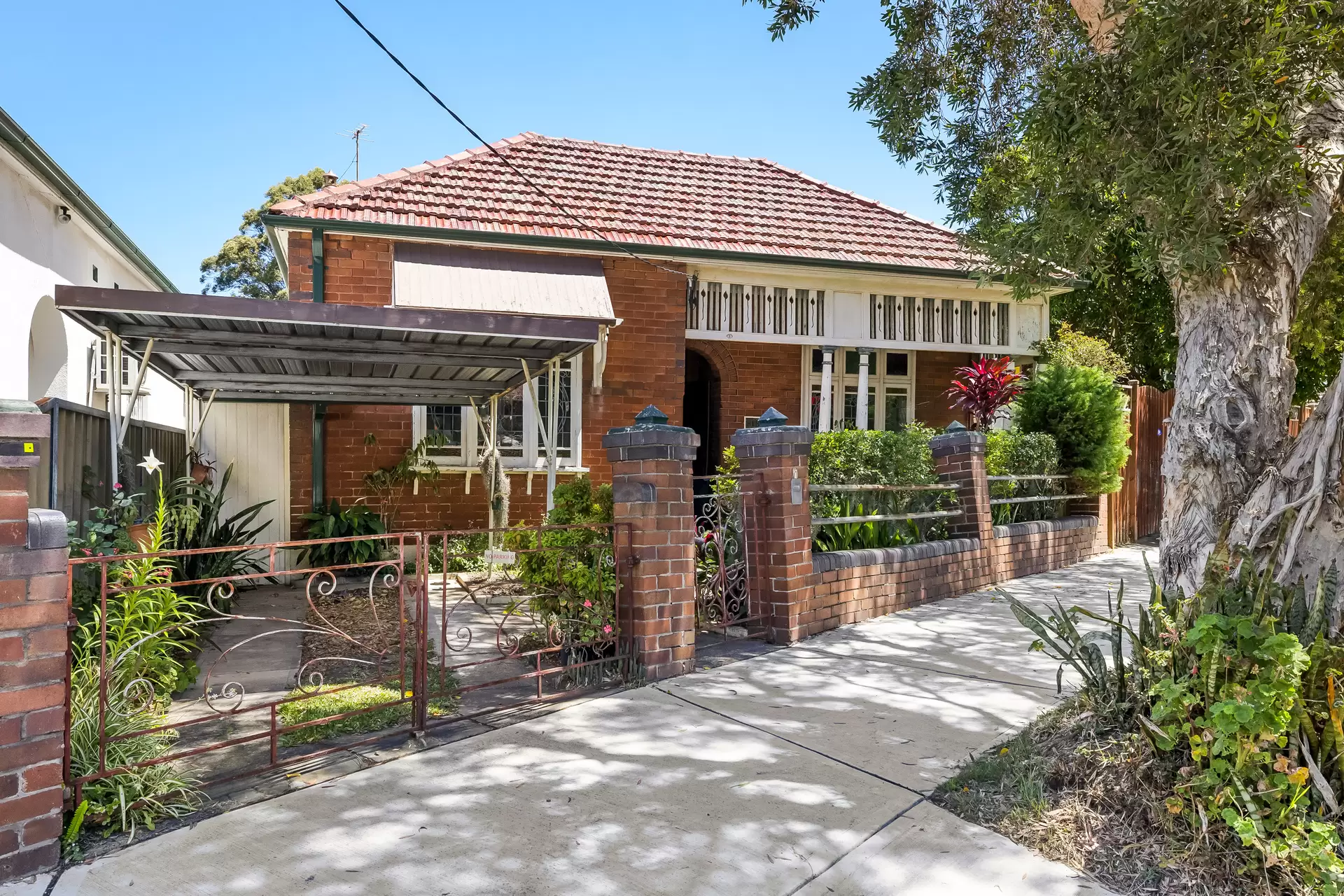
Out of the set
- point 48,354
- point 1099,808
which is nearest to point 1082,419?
point 1099,808

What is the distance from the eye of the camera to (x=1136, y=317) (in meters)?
18.2

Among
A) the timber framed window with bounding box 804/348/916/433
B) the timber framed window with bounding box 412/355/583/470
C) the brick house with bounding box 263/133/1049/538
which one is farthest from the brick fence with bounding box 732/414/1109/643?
the timber framed window with bounding box 412/355/583/470

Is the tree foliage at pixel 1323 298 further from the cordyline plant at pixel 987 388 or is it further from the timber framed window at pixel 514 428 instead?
the timber framed window at pixel 514 428

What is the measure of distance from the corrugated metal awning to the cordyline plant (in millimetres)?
4956

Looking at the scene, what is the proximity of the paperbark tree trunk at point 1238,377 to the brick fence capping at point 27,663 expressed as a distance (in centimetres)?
451

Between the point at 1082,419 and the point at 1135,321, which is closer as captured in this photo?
the point at 1082,419

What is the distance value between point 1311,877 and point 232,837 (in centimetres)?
373

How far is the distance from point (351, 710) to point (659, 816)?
1.85 m

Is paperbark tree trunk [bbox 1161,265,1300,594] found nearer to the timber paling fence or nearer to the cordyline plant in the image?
the timber paling fence

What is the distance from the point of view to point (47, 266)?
32.9 feet

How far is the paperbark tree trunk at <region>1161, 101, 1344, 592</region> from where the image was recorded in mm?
3928

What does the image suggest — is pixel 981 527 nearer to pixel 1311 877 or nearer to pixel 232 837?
pixel 1311 877

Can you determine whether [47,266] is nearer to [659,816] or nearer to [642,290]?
[642,290]

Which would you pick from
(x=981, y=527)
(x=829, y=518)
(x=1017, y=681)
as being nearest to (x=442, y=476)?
(x=829, y=518)
